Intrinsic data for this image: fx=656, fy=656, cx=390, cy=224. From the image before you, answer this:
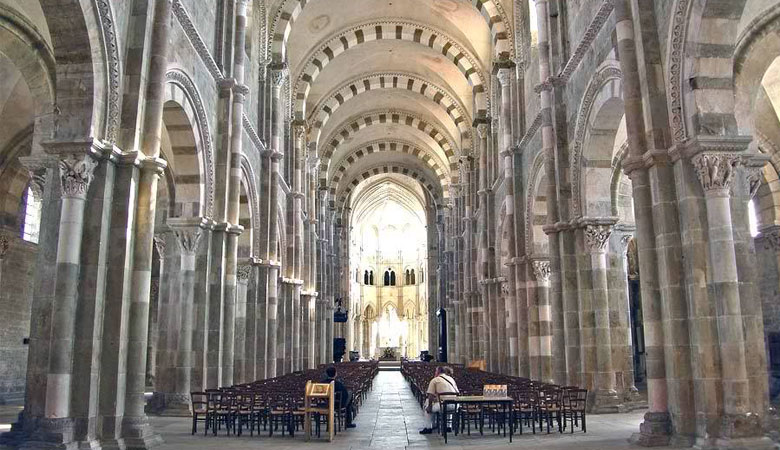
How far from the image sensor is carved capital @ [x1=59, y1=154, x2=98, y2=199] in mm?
10305

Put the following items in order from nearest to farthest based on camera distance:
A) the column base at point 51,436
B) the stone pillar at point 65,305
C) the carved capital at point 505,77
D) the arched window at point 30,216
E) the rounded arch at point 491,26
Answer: the column base at point 51,436 < the stone pillar at point 65,305 < the arched window at point 30,216 < the carved capital at point 505,77 < the rounded arch at point 491,26

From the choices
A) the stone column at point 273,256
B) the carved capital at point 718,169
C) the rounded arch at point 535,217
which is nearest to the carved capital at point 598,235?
the rounded arch at point 535,217

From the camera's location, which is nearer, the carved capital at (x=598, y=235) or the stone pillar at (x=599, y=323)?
the stone pillar at (x=599, y=323)

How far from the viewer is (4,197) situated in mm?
21906

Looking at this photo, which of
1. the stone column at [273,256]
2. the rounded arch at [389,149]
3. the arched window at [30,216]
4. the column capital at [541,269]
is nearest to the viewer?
the column capital at [541,269]

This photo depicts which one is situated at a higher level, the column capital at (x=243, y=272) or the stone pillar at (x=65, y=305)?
the column capital at (x=243, y=272)

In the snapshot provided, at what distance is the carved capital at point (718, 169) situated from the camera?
406 inches

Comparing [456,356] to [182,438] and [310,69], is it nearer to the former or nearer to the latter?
[310,69]

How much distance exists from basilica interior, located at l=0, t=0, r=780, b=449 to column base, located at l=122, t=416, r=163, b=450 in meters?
0.05

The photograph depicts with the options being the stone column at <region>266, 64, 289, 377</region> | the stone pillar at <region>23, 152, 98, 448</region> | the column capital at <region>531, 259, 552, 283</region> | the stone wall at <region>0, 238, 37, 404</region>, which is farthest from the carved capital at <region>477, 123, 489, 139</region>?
the stone pillar at <region>23, 152, 98, 448</region>

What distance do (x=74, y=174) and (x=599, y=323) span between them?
39.9ft

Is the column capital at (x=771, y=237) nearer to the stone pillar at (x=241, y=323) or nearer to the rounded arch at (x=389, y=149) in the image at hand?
the stone pillar at (x=241, y=323)

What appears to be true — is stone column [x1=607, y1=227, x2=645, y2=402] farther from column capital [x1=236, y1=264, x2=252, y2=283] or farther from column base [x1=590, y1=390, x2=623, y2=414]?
column capital [x1=236, y1=264, x2=252, y2=283]

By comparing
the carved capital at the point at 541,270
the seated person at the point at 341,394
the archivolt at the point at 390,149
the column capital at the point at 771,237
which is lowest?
the seated person at the point at 341,394
